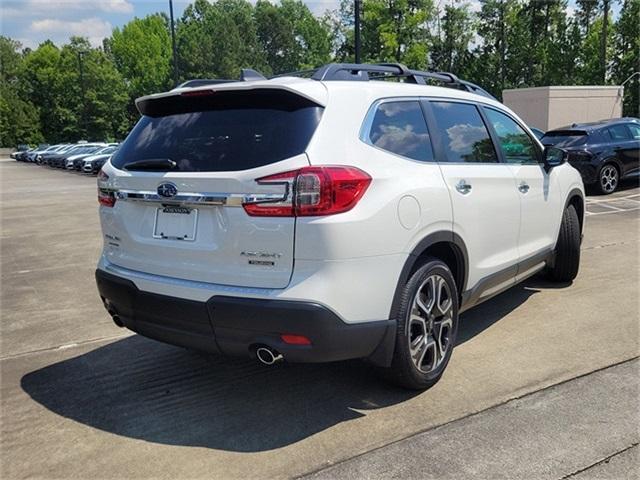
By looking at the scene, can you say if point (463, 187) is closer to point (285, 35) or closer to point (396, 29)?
point (396, 29)

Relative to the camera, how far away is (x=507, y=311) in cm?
515

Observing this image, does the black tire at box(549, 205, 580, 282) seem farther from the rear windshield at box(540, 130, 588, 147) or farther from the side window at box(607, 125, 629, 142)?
the side window at box(607, 125, 629, 142)

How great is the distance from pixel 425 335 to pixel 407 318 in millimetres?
309

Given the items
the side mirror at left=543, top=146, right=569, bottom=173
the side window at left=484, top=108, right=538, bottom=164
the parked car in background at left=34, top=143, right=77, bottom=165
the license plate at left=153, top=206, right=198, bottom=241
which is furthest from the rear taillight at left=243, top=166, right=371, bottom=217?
the parked car in background at left=34, top=143, right=77, bottom=165

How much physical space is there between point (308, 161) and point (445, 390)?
1.71m

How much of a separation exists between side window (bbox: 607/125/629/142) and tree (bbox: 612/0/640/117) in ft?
122

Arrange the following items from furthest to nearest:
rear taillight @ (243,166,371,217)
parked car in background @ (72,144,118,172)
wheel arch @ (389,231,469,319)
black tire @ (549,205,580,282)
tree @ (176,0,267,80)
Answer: tree @ (176,0,267,80) < parked car in background @ (72,144,118,172) < black tire @ (549,205,580,282) < wheel arch @ (389,231,469,319) < rear taillight @ (243,166,371,217)

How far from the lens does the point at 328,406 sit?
11.4 ft

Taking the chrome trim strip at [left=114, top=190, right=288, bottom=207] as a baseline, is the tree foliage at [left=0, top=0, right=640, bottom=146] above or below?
above

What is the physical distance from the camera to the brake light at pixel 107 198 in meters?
3.59

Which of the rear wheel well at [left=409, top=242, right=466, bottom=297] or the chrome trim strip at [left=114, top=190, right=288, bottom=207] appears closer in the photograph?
the chrome trim strip at [left=114, top=190, right=288, bottom=207]

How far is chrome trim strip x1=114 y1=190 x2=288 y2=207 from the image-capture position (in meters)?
2.88

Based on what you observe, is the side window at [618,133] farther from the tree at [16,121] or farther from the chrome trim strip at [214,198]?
the tree at [16,121]

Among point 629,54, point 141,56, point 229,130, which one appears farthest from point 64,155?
point 141,56
